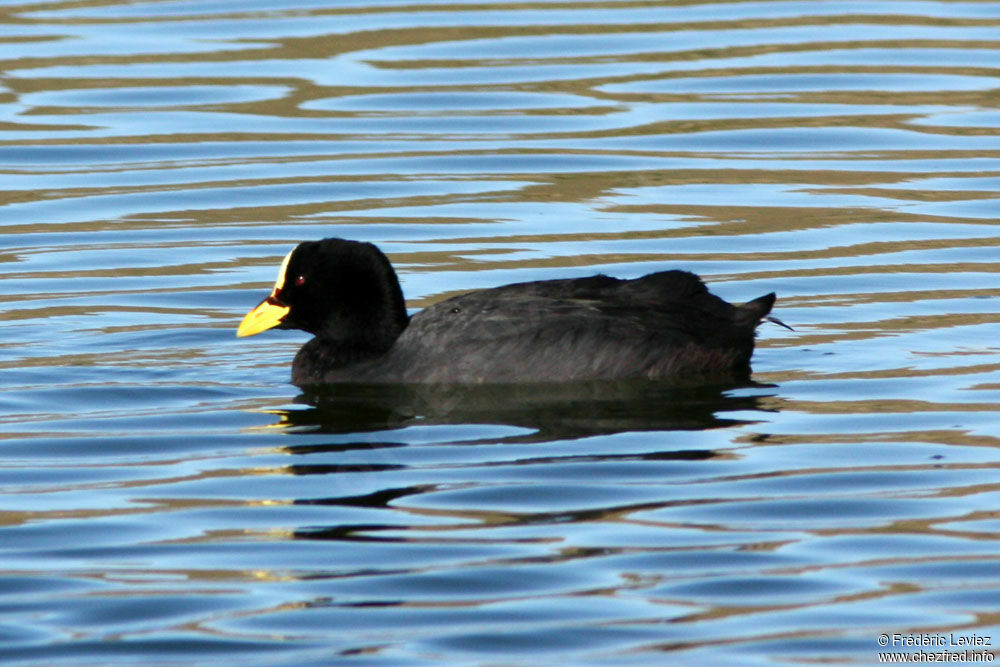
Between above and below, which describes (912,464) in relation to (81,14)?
below

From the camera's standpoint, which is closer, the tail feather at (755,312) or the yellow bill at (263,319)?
the tail feather at (755,312)

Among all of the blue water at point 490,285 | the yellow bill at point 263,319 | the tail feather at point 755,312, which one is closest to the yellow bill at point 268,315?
the yellow bill at point 263,319

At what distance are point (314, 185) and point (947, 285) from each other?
5759 mm

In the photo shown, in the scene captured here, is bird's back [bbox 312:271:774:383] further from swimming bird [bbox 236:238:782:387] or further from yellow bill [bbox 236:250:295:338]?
yellow bill [bbox 236:250:295:338]

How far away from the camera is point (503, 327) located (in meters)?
10.9

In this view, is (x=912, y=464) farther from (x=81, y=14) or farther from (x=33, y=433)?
(x=81, y=14)

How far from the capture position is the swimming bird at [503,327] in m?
10.9

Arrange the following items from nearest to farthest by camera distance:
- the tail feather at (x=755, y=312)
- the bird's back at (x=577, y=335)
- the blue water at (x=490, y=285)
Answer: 1. the blue water at (x=490, y=285)
2. the bird's back at (x=577, y=335)
3. the tail feather at (x=755, y=312)

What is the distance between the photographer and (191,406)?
35.0ft

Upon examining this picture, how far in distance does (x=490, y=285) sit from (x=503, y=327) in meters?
2.60

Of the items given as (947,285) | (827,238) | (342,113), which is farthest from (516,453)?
(342,113)

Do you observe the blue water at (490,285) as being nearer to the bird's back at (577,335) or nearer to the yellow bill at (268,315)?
the bird's back at (577,335)

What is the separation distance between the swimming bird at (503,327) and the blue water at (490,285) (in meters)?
0.18

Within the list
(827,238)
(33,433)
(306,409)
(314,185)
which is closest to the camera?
(33,433)
